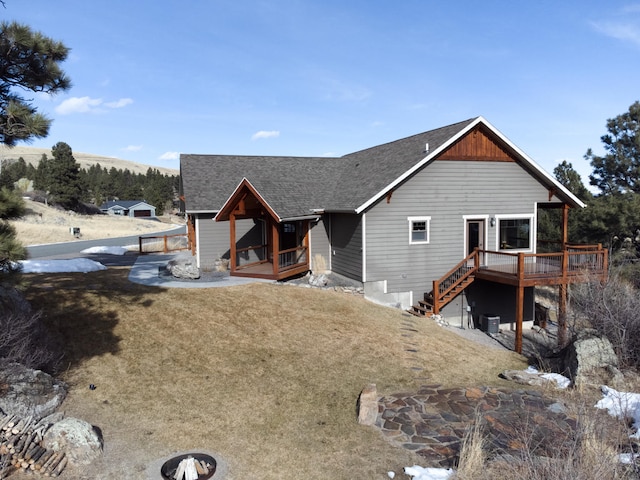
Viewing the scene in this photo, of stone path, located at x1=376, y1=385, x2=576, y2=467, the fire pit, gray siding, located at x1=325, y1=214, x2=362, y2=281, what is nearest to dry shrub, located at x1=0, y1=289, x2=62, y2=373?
the fire pit

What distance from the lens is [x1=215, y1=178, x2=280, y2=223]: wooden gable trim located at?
1800 cm

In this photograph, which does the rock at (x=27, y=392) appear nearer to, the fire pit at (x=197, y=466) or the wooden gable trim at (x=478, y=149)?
the fire pit at (x=197, y=466)

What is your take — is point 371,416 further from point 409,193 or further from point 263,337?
point 409,193

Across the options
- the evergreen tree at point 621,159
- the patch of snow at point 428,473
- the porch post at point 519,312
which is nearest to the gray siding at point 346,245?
the porch post at point 519,312

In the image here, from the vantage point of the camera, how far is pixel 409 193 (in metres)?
18.8

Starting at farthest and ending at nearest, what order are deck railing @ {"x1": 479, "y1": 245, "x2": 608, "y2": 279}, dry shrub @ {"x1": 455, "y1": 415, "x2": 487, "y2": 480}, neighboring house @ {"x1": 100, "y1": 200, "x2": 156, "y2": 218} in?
neighboring house @ {"x1": 100, "y1": 200, "x2": 156, "y2": 218} → deck railing @ {"x1": 479, "y1": 245, "x2": 608, "y2": 279} → dry shrub @ {"x1": 455, "y1": 415, "x2": 487, "y2": 480}

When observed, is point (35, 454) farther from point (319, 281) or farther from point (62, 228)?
point (62, 228)

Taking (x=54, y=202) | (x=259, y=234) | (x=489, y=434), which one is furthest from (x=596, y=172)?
(x=54, y=202)

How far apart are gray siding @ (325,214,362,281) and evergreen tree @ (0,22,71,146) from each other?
39.8ft

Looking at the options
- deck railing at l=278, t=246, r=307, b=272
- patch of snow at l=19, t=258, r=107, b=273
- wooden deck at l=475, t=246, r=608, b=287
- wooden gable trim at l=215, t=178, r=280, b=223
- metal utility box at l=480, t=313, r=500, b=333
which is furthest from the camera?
deck railing at l=278, t=246, r=307, b=272

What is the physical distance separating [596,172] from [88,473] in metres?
35.9

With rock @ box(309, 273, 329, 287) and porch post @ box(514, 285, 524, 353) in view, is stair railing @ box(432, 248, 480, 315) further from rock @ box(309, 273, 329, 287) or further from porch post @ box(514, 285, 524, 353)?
rock @ box(309, 273, 329, 287)

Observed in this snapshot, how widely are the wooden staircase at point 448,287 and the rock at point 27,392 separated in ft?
44.6

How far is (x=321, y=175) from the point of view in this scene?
2442cm
